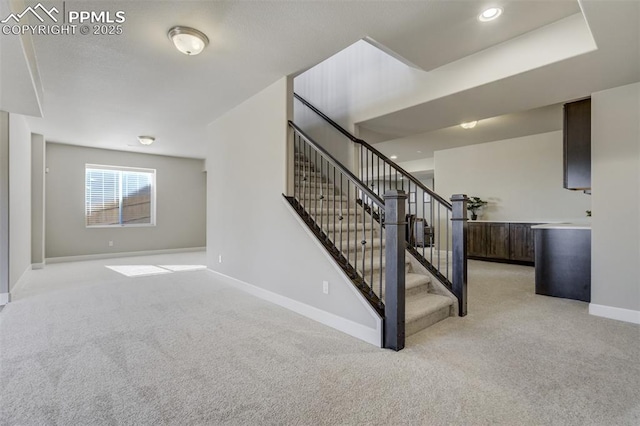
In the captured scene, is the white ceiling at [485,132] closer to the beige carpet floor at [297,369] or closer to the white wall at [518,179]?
the white wall at [518,179]

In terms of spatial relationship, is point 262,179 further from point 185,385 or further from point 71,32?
point 185,385

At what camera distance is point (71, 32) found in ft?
8.45

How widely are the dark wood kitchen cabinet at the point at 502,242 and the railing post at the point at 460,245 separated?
3.89 metres

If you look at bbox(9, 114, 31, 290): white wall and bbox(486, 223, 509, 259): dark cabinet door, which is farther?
bbox(486, 223, 509, 259): dark cabinet door

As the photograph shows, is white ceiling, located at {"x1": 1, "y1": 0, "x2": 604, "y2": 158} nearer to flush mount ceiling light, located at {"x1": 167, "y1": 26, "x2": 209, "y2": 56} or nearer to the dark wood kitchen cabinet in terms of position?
flush mount ceiling light, located at {"x1": 167, "y1": 26, "x2": 209, "y2": 56}

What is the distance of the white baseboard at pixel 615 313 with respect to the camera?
3.03 m

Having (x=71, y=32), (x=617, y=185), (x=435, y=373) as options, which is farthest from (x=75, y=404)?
(x=617, y=185)

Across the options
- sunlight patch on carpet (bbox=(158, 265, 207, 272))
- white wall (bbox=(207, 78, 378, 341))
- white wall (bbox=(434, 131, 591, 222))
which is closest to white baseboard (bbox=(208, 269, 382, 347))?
white wall (bbox=(207, 78, 378, 341))

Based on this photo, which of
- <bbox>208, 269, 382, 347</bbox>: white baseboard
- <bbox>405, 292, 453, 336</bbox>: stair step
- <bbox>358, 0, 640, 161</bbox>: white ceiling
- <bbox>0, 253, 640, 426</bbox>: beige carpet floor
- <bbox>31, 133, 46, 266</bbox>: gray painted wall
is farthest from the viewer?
<bbox>31, 133, 46, 266</bbox>: gray painted wall

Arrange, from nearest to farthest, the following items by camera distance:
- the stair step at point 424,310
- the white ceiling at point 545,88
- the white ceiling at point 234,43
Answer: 1. the white ceiling at point 545,88
2. the white ceiling at point 234,43
3. the stair step at point 424,310

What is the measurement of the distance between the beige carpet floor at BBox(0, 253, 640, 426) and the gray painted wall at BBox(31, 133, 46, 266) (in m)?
3.20

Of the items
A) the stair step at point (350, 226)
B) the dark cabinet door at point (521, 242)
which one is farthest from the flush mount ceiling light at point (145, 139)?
the dark cabinet door at point (521, 242)

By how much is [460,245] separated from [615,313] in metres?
1.69

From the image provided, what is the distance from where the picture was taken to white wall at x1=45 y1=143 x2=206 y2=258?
6.73 m
